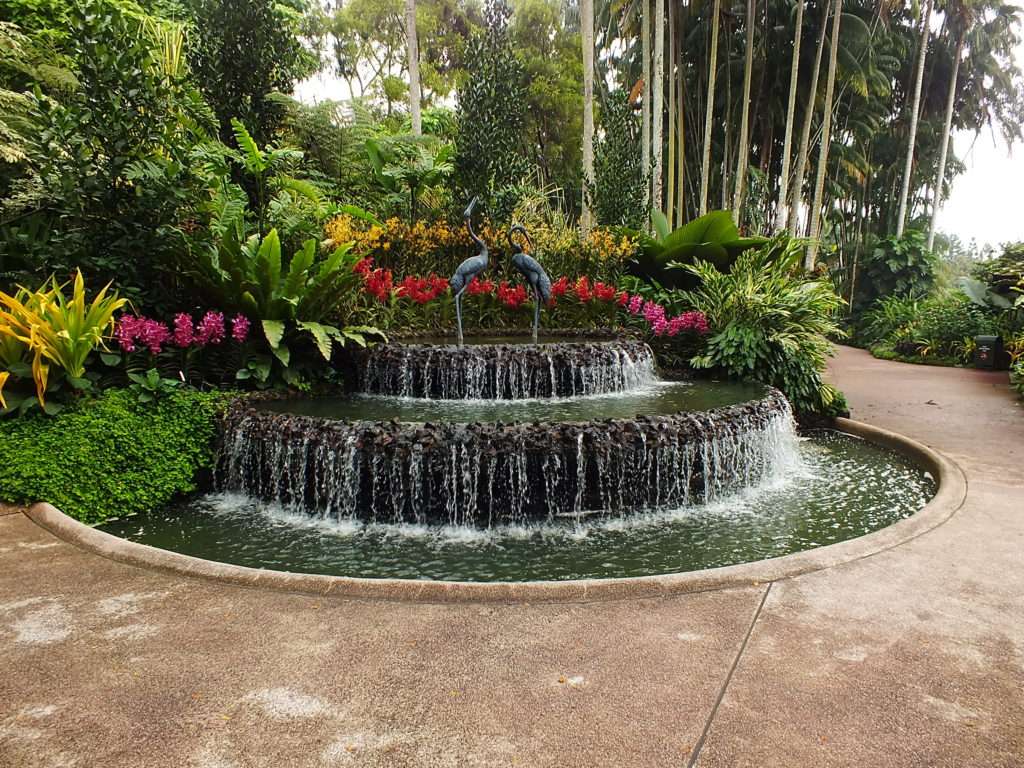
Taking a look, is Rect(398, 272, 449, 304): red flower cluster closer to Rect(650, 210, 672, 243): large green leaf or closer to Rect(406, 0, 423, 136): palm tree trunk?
Rect(650, 210, 672, 243): large green leaf

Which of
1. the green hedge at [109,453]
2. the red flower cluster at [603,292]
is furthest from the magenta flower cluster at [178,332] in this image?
the red flower cluster at [603,292]

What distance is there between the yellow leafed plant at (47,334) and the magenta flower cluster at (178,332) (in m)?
0.27

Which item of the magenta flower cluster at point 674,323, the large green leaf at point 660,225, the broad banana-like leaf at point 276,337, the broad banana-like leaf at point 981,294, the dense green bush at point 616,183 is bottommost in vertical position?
the broad banana-like leaf at point 276,337

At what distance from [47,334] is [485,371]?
11.2ft

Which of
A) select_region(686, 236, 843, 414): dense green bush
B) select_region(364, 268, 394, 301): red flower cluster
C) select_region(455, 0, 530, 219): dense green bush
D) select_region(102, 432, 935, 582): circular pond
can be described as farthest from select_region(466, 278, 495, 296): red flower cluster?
select_region(102, 432, 935, 582): circular pond

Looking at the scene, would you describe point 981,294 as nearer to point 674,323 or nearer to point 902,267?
point 902,267

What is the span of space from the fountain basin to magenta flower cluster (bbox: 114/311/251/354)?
1.12 m

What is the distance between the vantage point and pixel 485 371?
6.10 metres

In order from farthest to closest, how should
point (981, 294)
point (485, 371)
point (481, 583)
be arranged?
point (981, 294)
point (485, 371)
point (481, 583)

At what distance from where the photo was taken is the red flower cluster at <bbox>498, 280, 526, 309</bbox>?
8.53 meters

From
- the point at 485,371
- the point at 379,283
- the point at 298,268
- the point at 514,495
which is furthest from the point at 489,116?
the point at 514,495

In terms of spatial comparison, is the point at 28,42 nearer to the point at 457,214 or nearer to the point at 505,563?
the point at 457,214

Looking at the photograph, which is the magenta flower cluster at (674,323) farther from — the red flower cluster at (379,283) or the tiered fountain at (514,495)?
the red flower cluster at (379,283)

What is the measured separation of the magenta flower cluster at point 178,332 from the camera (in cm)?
496
